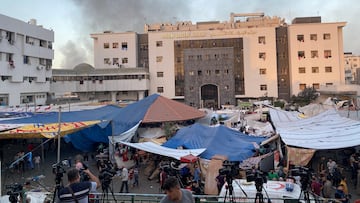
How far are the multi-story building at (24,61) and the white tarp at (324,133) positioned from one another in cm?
2293

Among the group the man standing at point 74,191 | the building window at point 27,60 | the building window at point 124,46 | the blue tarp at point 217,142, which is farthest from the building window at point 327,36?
the man standing at point 74,191

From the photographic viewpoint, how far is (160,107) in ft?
60.0

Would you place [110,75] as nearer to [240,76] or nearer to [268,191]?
[240,76]

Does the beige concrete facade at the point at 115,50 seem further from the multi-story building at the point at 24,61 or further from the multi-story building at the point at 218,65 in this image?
the multi-story building at the point at 24,61

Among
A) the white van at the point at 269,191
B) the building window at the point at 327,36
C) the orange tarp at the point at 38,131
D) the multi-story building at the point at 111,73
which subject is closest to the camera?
the white van at the point at 269,191

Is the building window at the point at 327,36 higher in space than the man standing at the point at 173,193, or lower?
higher

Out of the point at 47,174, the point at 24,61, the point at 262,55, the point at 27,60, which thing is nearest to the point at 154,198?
the point at 47,174

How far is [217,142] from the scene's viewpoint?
12008 millimetres

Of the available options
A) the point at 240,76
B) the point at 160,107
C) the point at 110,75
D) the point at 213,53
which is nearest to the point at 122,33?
the point at 110,75

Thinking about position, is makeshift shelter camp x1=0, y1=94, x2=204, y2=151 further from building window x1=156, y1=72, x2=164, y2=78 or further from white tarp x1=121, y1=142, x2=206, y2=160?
building window x1=156, y1=72, x2=164, y2=78

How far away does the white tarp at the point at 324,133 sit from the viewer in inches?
389

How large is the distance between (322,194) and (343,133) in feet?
10.5

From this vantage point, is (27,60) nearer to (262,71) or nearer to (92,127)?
(92,127)

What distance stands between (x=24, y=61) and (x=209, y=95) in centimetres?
2210
